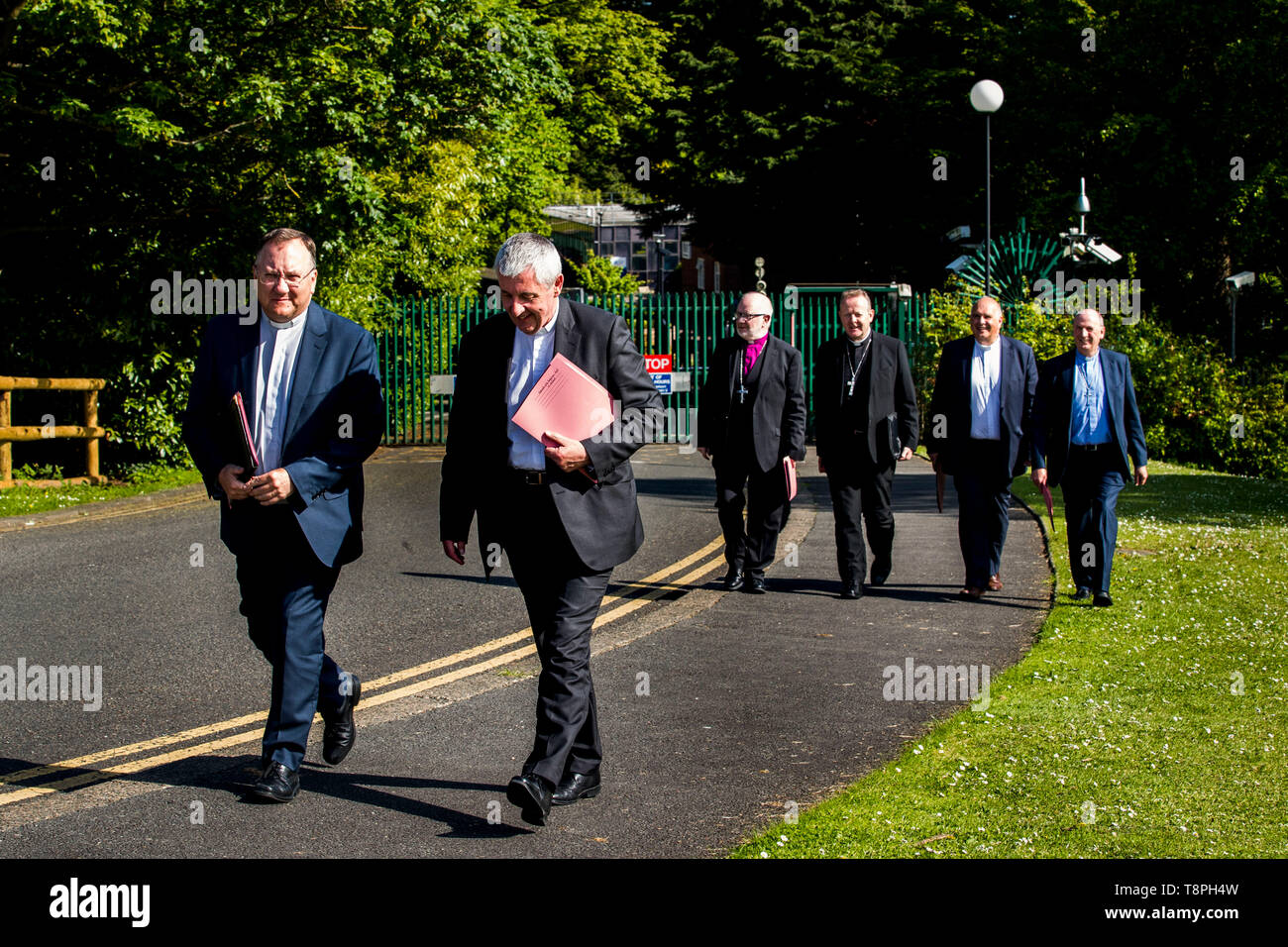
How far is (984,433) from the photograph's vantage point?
31.1 ft

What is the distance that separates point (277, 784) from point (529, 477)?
139cm

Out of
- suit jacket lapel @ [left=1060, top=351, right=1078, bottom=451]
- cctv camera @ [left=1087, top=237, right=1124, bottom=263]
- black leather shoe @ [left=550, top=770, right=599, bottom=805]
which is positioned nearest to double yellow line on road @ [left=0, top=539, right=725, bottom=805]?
black leather shoe @ [left=550, top=770, right=599, bottom=805]

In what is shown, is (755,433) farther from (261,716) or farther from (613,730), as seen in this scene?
(261,716)

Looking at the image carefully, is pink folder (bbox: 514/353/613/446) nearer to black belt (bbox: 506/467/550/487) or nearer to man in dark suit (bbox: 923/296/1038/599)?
black belt (bbox: 506/467/550/487)

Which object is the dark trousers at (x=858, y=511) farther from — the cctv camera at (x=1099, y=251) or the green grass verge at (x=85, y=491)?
the cctv camera at (x=1099, y=251)

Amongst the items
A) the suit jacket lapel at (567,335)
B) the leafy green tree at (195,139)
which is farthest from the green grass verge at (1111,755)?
the leafy green tree at (195,139)

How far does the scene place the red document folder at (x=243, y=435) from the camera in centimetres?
521

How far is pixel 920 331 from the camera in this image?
24.7 metres

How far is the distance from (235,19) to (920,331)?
12862mm

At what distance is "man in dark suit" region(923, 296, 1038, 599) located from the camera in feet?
31.0

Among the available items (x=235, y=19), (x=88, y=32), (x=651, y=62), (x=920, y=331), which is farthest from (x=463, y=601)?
(x=651, y=62)

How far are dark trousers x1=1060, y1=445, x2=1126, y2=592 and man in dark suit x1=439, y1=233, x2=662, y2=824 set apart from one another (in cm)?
477

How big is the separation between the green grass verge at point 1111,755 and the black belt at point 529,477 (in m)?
1.41

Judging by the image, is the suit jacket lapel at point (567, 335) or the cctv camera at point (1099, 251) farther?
the cctv camera at point (1099, 251)
